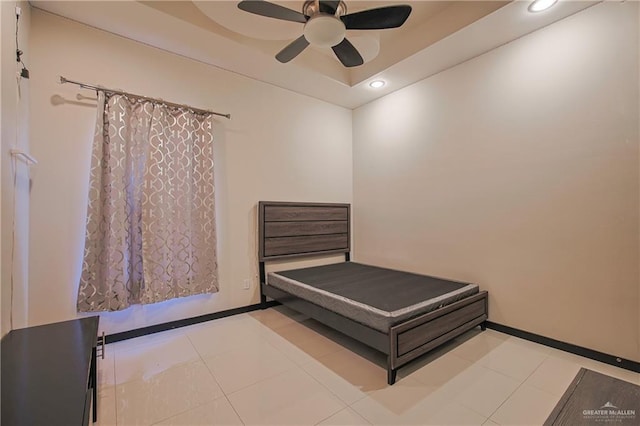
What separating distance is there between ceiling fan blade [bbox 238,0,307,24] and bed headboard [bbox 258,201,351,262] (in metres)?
2.00

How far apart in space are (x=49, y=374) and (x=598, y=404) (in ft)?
7.71

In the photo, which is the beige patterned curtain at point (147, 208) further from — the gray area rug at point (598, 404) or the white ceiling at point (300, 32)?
the gray area rug at point (598, 404)

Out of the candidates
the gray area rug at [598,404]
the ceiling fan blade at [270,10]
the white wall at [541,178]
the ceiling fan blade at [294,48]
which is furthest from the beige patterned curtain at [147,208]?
the gray area rug at [598,404]

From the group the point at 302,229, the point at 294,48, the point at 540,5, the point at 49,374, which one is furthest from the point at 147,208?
the point at 540,5

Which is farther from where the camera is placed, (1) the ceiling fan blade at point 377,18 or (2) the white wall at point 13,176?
(1) the ceiling fan blade at point 377,18

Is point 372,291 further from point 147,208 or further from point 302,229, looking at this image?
point 147,208

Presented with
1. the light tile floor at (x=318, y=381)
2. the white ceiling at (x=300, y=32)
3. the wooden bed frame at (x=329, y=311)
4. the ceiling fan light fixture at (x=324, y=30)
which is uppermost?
the white ceiling at (x=300, y=32)

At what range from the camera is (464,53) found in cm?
295

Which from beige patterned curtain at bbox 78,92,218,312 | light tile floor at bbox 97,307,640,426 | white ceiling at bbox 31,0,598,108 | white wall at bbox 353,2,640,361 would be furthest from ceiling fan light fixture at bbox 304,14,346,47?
light tile floor at bbox 97,307,640,426

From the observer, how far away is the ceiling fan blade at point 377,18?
1.93 meters

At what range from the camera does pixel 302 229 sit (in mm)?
3834

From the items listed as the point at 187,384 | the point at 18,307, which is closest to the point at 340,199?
the point at 187,384

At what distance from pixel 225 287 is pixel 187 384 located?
1346 mm

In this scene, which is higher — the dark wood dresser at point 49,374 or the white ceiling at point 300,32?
the white ceiling at point 300,32
